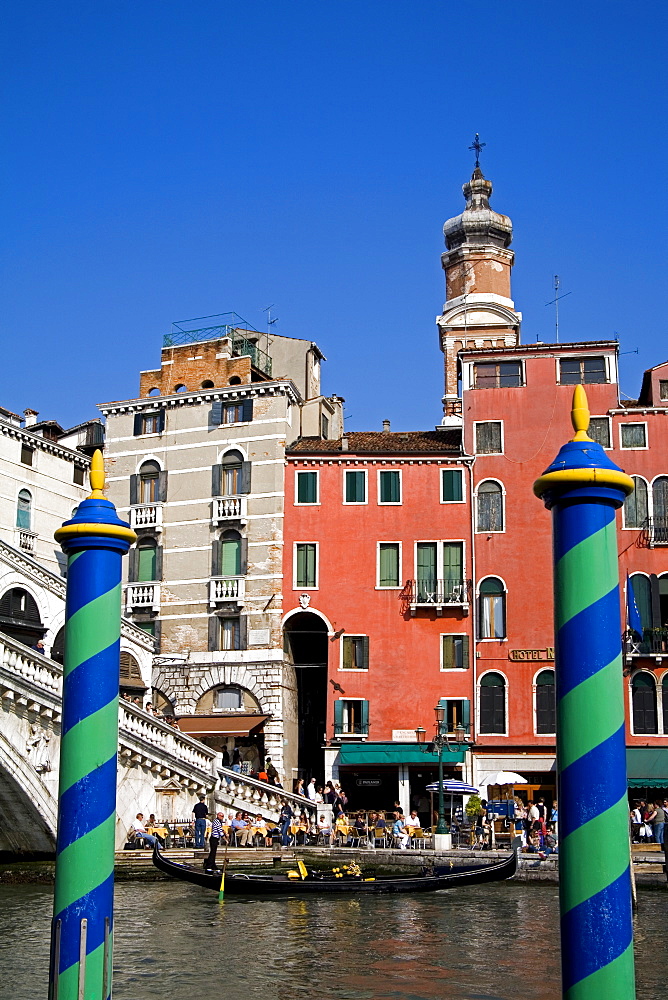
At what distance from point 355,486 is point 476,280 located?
2170 centimetres

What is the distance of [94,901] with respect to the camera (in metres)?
5.83

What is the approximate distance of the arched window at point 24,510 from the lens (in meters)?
33.6

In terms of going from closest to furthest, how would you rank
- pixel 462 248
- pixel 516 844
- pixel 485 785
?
pixel 516 844
pixel 485 785
pixel 462 248

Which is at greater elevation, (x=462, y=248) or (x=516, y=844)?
(x=462, y=248)

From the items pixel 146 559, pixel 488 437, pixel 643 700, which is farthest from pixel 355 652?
pixel 643 700

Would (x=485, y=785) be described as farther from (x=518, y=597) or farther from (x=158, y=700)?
(x=158, y=700)

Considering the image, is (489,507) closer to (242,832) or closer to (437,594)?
(437,594)

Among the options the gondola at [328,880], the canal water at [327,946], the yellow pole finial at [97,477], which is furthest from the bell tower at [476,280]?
the yellow pole finial at [97,477]

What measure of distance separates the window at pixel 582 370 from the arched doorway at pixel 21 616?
15.3 m

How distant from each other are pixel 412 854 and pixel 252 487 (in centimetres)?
1220

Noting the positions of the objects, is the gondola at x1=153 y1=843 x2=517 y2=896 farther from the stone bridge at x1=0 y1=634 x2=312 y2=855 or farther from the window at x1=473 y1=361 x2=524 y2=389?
the window at x1=473 y1=361 x2=524 y2=389

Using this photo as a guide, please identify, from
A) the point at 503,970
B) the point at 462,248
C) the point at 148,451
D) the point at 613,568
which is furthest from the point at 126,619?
the point at 613,568

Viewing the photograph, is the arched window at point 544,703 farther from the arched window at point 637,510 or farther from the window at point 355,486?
the window at point 355,486

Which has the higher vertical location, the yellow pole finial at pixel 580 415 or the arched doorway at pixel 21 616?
the arched doorway at pixel 21 616
